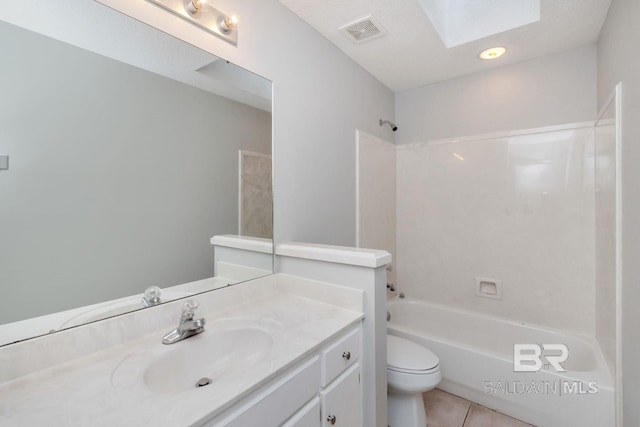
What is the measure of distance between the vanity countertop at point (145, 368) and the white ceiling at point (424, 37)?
161 centimetres

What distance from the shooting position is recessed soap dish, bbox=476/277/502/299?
94.2 inches

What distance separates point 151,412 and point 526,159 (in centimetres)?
277

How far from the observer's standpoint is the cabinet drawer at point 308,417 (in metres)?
0.92

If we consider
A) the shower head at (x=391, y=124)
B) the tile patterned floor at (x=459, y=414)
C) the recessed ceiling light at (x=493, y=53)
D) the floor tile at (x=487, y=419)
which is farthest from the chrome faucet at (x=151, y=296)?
the recessed ceiling light at (x=493, y=53)

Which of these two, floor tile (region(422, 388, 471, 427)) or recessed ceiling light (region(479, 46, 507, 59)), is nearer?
floor tile (region(422, 388, 471, 427))

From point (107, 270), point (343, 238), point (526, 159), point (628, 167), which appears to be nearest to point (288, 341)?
point (107, 270)

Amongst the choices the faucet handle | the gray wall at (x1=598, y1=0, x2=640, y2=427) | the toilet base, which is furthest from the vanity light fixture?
the toilet base

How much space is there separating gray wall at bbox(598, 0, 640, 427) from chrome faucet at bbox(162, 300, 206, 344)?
181 centimetres

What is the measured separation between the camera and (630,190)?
4.24 feet


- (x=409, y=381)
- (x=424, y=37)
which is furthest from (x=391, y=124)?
(x=409, y=381)

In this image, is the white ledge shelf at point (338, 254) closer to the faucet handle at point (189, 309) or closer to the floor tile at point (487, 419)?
the faucet handle at point (189, 309)

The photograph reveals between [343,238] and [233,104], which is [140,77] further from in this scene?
[343,238]

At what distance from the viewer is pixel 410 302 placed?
2.73 meters
